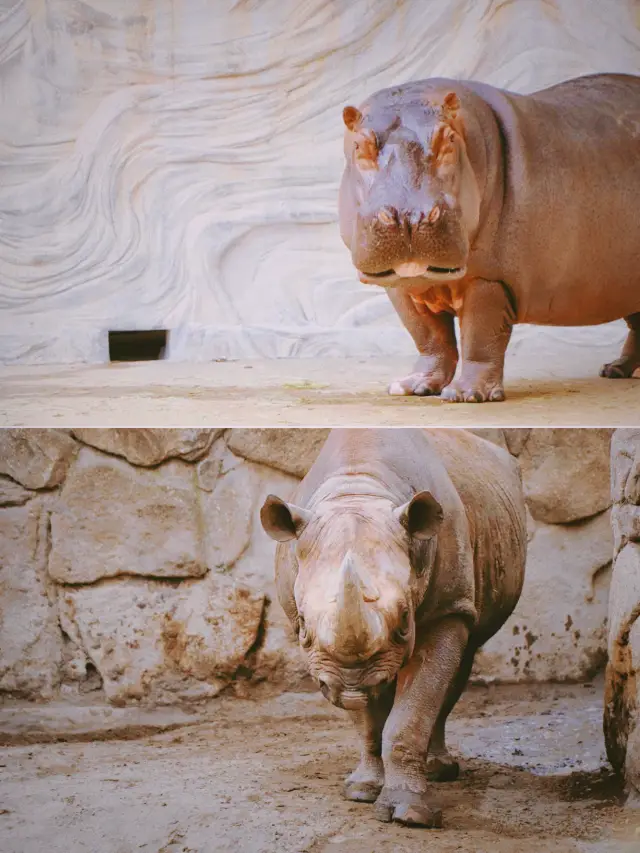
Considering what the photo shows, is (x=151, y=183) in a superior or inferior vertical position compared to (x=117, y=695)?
superior

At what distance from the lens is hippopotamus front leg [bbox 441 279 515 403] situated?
3961 mm

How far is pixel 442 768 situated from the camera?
3184 mm

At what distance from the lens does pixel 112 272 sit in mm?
6715

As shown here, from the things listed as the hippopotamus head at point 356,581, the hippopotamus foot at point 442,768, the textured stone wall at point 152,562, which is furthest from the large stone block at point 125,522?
the hippopotamus foot at point 442,768

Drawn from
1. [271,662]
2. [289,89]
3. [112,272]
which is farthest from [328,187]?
[271,662]

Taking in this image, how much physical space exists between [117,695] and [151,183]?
13.3 ft

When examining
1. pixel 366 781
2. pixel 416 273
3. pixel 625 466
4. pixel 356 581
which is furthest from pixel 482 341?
pixel 356 581

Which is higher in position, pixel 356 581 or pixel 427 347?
pixel 427 347

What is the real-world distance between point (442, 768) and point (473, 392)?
4.05 feet

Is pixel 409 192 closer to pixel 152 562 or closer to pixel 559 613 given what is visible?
pixel 152 562

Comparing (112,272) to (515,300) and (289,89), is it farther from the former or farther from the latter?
(515,300)

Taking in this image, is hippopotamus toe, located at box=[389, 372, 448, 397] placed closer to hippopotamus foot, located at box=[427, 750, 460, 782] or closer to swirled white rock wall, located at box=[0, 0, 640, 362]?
hippopotamus foot, located at box=[427, 750, 460, 782]

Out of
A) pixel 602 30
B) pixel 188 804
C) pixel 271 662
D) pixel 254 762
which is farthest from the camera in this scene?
pixel 602 30

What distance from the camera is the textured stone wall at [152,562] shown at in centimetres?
305
